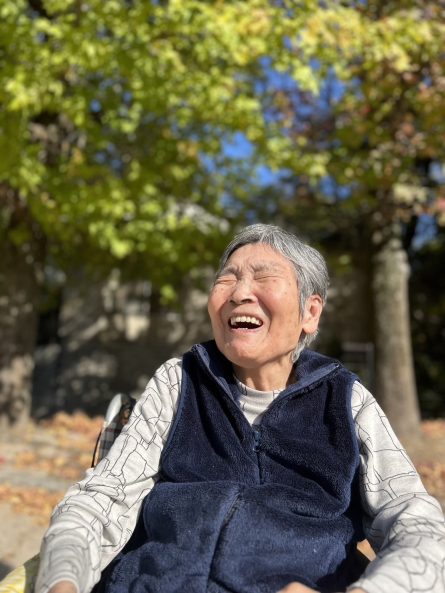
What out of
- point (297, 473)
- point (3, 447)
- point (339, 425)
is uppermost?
point (339, 425)

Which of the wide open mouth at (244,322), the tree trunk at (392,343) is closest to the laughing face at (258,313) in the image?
the wide open mouth at (244,322)

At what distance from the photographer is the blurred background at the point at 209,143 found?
5.36 metres

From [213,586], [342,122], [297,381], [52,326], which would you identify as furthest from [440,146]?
[52,326]

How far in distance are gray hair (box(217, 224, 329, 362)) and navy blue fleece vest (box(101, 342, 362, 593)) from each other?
22 cm

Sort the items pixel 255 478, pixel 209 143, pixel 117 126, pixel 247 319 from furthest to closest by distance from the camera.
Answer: pixel 117 126 → pixel 209 143 → pixel 247 319 → pixel 255 478

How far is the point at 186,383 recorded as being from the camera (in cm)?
191

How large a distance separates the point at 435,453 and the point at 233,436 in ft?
19.5

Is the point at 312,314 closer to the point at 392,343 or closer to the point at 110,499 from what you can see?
the point at 110,499

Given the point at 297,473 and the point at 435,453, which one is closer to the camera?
the point at 297,473

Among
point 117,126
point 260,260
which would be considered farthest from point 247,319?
point 117,126

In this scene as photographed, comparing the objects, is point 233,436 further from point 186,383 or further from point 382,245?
point 382,245

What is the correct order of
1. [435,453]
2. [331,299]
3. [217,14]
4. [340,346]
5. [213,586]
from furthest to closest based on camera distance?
[331,299]
[340,346]
[435,453]
[217,14]
[213,586]

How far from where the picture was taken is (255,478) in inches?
70.0

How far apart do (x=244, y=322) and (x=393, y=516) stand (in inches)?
26.2
